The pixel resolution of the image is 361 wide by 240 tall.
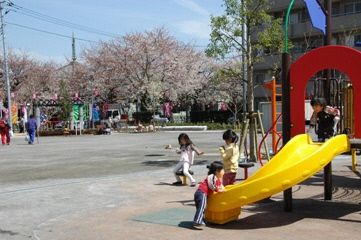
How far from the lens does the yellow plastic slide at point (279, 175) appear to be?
6.79 m

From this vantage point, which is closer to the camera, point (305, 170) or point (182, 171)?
point (305, 170)

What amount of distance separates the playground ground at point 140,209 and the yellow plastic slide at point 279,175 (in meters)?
0.29

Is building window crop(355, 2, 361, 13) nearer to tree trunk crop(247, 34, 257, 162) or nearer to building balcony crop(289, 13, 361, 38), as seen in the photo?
building balcony crop(289, 13, 361, 38)

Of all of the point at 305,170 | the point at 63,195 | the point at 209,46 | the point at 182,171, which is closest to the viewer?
the point at 305,170

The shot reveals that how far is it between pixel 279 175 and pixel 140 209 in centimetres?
280

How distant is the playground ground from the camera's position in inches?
273

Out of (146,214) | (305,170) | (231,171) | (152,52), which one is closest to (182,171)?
(231,171)

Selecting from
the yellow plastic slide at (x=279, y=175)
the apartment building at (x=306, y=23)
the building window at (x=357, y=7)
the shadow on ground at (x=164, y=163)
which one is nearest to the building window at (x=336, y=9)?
the apartment building at (x=306, y=23)

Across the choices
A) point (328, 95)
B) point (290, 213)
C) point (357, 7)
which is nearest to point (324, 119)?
point (328, 95)

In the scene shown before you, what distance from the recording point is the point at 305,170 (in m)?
6.80

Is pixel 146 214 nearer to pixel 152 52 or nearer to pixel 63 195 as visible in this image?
pixel 63 195

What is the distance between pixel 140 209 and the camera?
28.5ft

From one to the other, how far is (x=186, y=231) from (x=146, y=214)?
1.36 m

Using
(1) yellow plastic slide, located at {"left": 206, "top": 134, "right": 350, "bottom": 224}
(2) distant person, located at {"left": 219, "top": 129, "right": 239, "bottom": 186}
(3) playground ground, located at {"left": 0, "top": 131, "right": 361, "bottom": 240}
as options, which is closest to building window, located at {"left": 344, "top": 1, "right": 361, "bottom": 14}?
(3) playground ground, located at {"left": 0, "top": 131, "right": 361, "bottom": 240}
